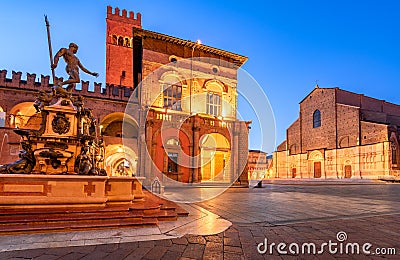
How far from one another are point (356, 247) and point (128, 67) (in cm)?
3365

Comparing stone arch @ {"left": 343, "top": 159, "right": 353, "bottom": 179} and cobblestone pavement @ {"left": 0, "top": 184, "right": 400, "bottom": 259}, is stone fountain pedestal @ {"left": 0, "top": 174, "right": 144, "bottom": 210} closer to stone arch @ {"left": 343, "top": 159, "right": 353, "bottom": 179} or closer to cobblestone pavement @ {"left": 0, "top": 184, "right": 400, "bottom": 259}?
cobblestone pavement @ {"left": 0, "top": 184, "right": 400, "bottom": 259}

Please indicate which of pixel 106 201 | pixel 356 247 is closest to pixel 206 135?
pixel 106 201

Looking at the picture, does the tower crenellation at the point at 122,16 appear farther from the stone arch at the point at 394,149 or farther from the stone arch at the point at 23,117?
the stone arch at the point at 394,149

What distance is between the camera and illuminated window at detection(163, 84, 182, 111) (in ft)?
74.7

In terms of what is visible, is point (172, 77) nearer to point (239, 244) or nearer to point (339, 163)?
point (239, 244)

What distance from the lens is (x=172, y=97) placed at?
2298cm

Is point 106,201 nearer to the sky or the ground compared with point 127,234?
nearer to the sky

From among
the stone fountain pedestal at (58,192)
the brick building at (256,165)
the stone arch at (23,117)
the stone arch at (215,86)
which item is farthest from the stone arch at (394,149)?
the stone arch at (23,117)

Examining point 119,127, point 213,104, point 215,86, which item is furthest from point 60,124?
point 215,86

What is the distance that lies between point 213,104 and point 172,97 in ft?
13.9

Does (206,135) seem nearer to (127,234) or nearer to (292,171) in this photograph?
(127,234)

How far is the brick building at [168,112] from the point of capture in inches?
790

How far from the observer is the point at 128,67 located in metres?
33.3

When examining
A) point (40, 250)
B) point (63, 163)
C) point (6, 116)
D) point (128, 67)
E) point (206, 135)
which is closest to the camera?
point (40, 250)
